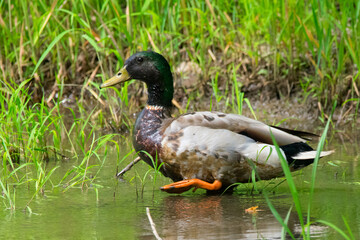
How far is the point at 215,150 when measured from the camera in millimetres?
4535

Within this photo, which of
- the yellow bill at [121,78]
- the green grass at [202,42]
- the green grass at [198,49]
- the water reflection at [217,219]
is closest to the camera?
the water reflection at [217,219]

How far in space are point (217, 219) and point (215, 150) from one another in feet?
2.58

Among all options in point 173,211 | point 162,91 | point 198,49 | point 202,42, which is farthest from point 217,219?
point 198,49

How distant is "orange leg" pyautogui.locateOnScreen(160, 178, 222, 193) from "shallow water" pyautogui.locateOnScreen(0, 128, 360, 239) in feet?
0.20

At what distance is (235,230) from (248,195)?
3.23 feet

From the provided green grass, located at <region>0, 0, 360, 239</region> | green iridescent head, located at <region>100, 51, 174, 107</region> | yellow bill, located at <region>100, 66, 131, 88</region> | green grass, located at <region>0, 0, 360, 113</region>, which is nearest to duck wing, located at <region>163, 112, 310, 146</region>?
green iridescent head, located at <region>100, 51, 174, 107</region>

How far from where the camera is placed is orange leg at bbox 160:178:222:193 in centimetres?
445

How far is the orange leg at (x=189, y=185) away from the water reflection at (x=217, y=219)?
58 mm

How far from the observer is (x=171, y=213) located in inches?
158

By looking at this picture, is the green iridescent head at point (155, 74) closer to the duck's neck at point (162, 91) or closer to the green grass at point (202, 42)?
the duck's neck at point (162, 91)

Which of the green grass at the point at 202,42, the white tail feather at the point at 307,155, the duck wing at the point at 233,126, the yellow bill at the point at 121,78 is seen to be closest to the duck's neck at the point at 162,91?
the yellow bill at the point at 121,78

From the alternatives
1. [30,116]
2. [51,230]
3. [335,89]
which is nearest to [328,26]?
[335,89]

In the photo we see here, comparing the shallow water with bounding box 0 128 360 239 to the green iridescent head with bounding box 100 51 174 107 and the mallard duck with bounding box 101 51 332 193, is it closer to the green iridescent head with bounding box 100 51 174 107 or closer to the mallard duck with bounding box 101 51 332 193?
the mallard duck with bounding box 101 51 332 193

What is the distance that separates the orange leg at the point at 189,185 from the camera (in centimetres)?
445
